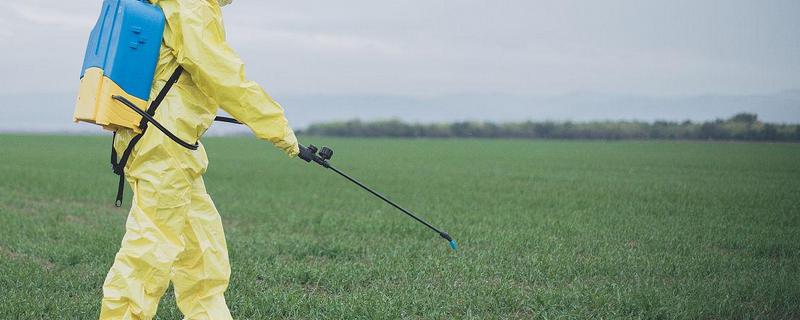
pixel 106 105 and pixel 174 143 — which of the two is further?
pixel 174 143

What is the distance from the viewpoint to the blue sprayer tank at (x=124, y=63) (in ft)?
14.7

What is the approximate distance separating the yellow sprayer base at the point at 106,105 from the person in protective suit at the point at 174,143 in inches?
5.2

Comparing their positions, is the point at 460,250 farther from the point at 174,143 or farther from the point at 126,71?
the point at 126,71

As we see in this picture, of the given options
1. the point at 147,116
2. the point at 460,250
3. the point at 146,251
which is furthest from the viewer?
the point at 460,250

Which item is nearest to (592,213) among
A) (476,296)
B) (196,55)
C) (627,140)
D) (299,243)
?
(299,243)

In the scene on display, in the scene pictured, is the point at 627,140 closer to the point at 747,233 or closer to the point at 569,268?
the point at 747,233

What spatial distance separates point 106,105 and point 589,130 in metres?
47.8

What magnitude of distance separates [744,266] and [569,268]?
185 centimetres

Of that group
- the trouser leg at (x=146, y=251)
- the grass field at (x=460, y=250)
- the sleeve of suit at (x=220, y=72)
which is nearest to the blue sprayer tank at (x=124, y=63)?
the sleeve of suit at (x=220, y=72)

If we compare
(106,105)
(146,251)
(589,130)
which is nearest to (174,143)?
(106,105)

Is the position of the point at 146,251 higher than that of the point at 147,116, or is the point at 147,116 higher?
the point at 147,116

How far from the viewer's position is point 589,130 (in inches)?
1977

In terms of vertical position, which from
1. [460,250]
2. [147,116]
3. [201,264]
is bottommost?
[460,250]

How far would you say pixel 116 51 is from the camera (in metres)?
4.49
